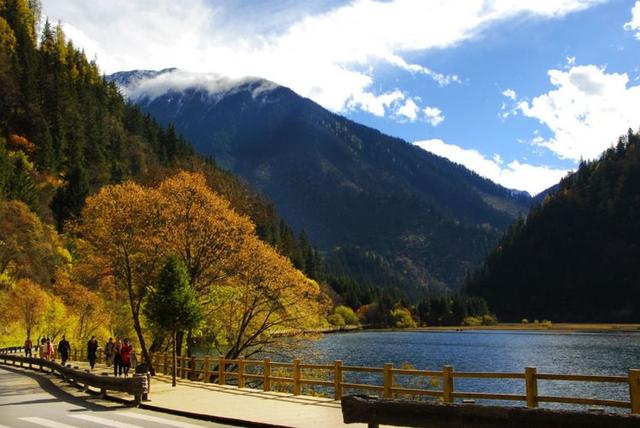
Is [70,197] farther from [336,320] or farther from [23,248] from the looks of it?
[336,320]

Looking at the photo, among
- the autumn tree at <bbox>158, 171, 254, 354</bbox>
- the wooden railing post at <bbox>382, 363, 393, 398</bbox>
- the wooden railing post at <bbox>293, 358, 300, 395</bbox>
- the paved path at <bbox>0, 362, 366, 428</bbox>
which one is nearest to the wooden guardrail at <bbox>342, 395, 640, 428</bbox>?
the paved path at <bbox>0, 362, 366, 428</bbox>

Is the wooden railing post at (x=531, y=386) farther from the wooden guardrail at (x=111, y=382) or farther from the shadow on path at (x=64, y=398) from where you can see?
the shadow on path at (x=64, y=398)

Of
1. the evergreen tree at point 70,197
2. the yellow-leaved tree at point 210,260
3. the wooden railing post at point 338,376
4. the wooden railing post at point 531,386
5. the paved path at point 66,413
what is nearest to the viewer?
the wooden railing post at point 531,386

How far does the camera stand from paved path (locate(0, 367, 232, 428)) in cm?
1725

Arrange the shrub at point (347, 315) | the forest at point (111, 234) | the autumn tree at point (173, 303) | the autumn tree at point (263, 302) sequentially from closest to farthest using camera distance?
the autumn tree at point (173, 303)
the forest at point (111, 234)
the autumn tree at point (263, 302)
the shrub at point (347, 315)

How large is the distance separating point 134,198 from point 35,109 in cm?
8813

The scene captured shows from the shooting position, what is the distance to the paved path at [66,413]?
56.6ft

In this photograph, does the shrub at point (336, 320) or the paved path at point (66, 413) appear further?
the shrub at point (336, 320)

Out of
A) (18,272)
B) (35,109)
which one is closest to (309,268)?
(35,109)

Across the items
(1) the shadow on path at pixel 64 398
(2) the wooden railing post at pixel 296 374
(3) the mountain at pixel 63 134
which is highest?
(3) the mountain at pixel 63 134

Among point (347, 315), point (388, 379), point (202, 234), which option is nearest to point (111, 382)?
point (388, 379)

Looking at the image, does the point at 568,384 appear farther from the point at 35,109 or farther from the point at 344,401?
the point at 35,109

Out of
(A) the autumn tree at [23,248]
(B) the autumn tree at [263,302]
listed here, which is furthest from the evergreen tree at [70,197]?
(B) the autumn tree at [263,302]

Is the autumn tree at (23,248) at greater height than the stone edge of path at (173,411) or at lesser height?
greater
